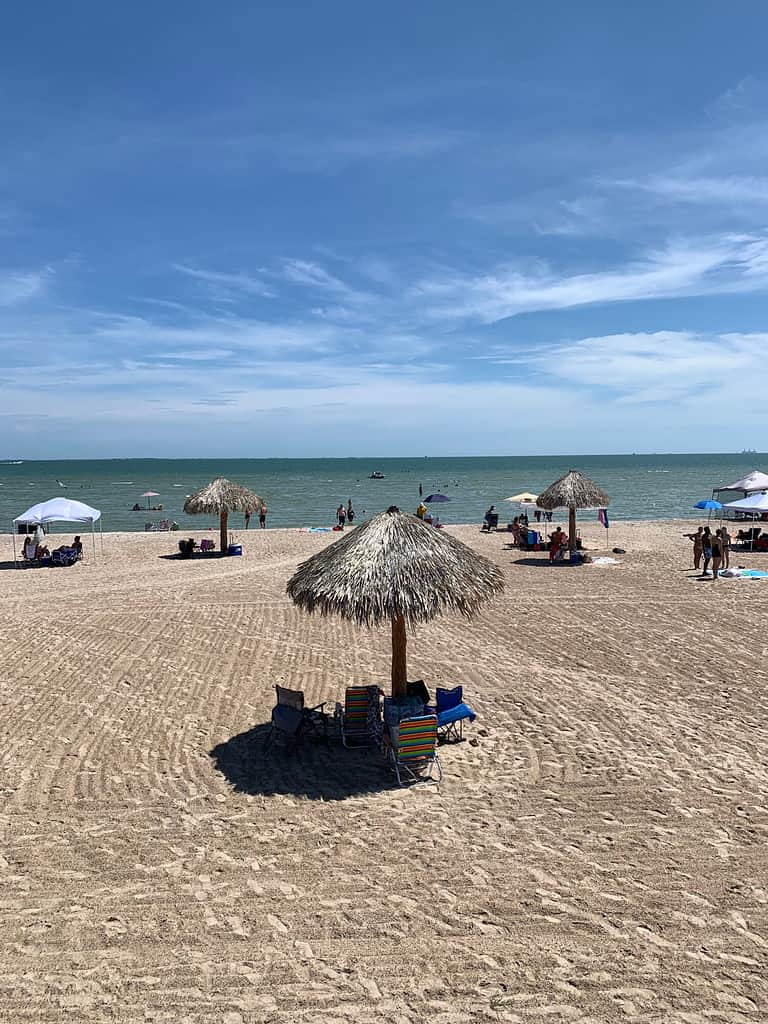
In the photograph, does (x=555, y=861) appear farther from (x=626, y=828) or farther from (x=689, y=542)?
Result: (x=689, y=542)

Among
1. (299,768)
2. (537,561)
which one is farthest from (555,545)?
(299,768)

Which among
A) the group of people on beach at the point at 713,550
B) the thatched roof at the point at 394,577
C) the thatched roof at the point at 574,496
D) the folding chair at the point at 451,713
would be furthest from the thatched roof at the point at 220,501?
the folding chair at the point at 451,713

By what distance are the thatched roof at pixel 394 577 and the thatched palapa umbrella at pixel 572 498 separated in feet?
41.5

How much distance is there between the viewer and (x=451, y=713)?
24.0ft

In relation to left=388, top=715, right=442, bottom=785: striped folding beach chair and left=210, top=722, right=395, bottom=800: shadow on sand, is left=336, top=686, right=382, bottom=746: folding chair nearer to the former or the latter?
left=210, top=722, right=395, bottom=800: shadow on sand

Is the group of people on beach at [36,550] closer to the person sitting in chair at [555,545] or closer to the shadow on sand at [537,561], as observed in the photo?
the shadow on sand at [537,561]

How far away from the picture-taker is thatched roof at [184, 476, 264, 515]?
2164 cm

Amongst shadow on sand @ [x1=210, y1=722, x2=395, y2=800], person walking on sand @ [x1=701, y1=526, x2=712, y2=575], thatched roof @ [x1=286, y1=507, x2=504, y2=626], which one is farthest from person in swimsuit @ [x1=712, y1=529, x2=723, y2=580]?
shadow on sand @ [x1=210, y1=722, x2=395, y2=800]

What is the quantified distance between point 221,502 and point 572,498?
10715 millimetres

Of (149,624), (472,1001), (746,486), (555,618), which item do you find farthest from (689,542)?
(472,1001)

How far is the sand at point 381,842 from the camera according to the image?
160 inches

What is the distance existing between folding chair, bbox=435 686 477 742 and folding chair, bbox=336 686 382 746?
0.67m

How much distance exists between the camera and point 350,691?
7383mm

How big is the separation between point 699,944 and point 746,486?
24.0 meters
